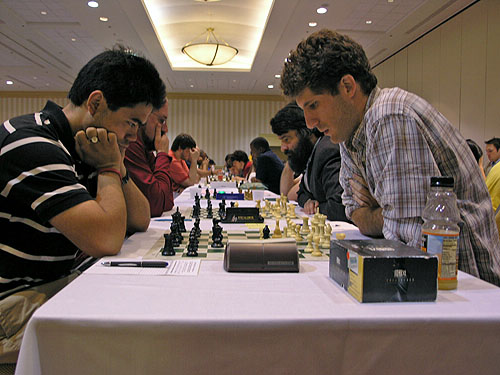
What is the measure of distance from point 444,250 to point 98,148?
3.78 ft

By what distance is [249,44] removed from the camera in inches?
392

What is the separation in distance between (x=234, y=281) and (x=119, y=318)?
33 centimetres

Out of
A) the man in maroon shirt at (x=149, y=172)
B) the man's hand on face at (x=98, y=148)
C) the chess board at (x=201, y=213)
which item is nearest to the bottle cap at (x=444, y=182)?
the man's hand on face at (x=98, y=148)

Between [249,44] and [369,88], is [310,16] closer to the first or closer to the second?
[249,44]

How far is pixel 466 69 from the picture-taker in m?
7.15

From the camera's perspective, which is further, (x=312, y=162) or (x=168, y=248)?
(x=312, y=162)

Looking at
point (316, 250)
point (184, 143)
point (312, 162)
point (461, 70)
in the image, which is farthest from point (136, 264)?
point (461, 70)

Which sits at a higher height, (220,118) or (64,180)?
(220,118)

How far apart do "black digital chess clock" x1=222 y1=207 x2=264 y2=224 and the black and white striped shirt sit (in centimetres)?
87

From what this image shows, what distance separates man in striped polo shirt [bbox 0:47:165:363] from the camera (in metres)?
1.15

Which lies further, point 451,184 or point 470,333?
point 451,184

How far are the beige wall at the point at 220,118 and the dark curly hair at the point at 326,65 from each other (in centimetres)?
1345

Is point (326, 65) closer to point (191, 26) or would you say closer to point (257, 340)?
point (257, 340)

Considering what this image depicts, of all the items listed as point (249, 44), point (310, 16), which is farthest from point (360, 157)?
point (249, 44)
